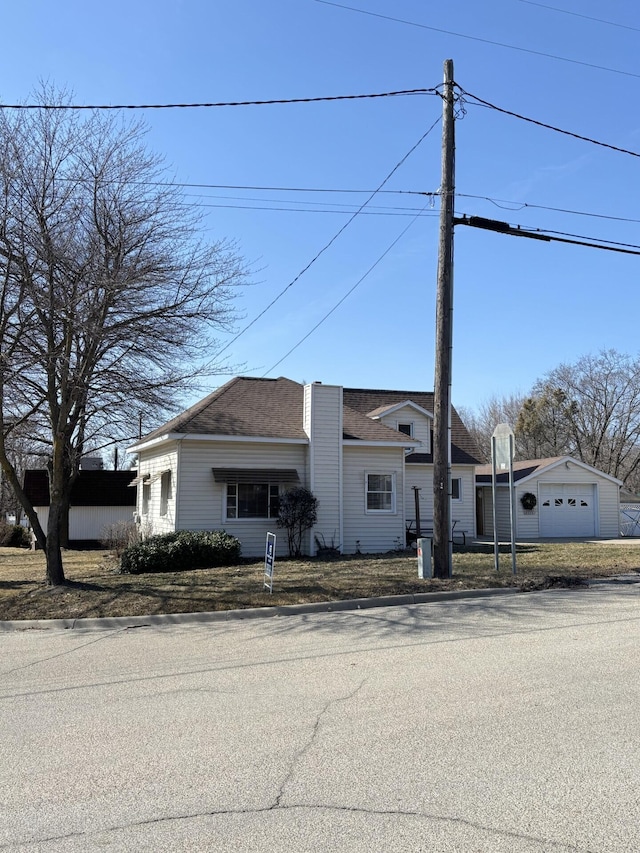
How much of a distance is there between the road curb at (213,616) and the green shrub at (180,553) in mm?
6016

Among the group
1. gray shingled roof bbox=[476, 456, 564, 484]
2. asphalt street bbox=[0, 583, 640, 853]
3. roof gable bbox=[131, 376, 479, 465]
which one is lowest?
asphalt street bbox=[0, 583, 640, 853]

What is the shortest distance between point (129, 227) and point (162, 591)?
Result: 7.26m

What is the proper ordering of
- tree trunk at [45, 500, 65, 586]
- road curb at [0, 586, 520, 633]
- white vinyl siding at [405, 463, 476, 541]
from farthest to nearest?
white vinyl siding at [405, 463, 476, 541], tree trunk at [45, 500, 65, 586], road curb at [0, 586, 520, 633]

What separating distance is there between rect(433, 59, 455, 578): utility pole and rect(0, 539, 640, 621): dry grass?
3.19 ft

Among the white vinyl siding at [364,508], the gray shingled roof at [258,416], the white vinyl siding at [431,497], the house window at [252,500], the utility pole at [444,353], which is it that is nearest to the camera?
the utility pole at [444,353]

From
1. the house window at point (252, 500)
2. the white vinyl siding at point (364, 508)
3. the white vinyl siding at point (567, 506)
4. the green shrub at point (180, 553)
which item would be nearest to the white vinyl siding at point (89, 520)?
the house window at point (252, 500)

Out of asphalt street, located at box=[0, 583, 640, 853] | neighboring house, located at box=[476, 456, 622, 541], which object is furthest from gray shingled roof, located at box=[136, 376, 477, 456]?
asphalt street, located at box=[0, 583, 640, 853]

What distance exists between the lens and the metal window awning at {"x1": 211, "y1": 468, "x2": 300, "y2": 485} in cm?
1964

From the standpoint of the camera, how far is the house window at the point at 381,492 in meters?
21.6

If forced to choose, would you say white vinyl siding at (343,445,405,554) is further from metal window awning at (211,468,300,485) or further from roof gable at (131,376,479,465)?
metal window awning at (211,468,300,485)

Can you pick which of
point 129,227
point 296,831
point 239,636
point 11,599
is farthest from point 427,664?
point 129,227

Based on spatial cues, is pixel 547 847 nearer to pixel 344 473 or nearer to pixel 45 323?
pixel 45 323

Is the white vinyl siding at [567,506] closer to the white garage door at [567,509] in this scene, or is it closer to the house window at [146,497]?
the white garage door at [567,509]

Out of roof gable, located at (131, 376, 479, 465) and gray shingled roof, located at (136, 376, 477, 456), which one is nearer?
roof gable, located at (131, 376, 479, 465)
